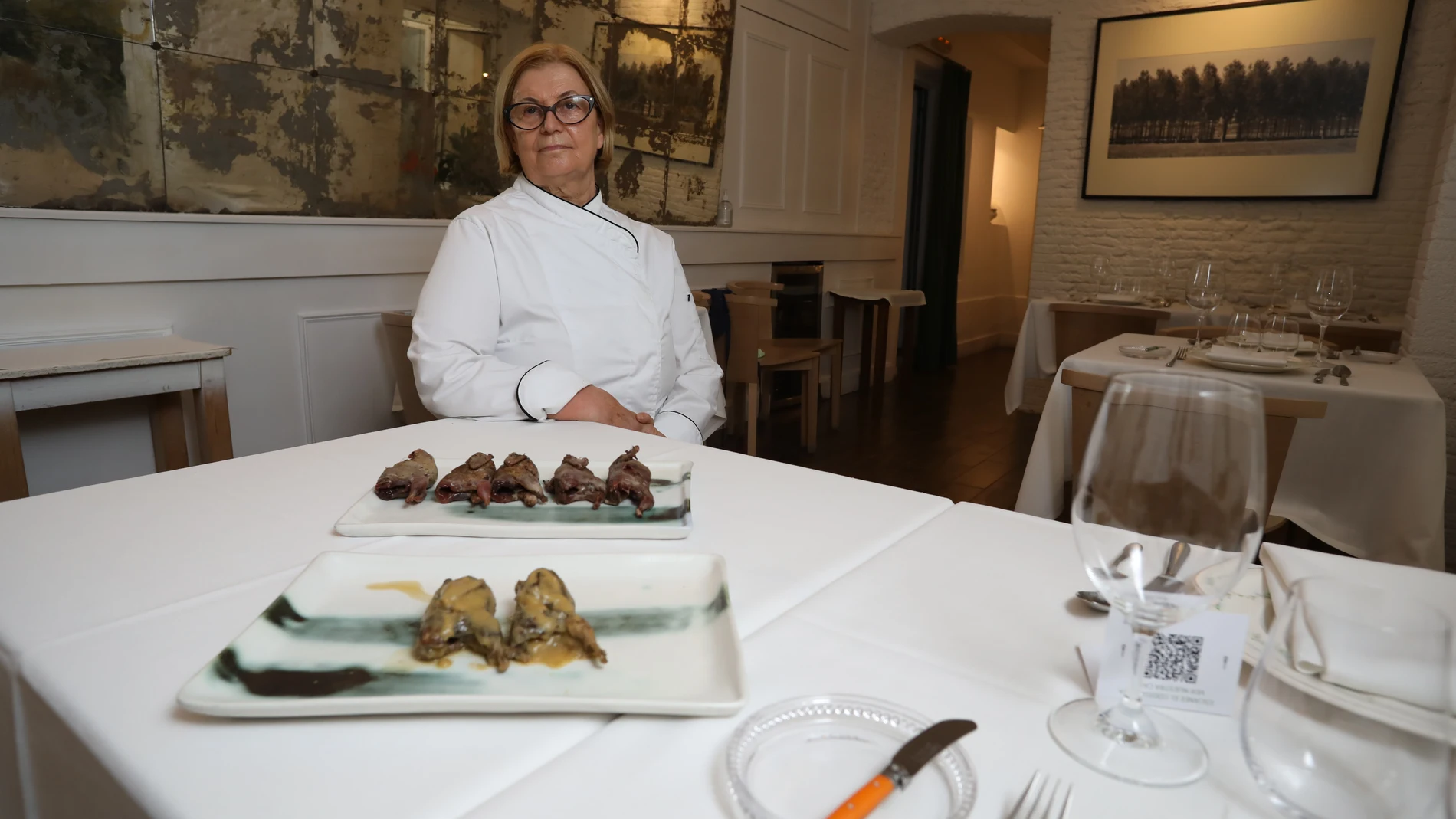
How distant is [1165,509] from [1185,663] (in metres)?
0.14

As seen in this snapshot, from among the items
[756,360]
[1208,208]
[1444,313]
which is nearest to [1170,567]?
[1444,313]

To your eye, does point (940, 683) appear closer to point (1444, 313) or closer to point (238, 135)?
point (238, 135)

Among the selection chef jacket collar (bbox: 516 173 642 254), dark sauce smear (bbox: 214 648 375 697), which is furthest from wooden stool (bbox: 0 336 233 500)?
dark sauce smear (bbox: 214 648 375 697)

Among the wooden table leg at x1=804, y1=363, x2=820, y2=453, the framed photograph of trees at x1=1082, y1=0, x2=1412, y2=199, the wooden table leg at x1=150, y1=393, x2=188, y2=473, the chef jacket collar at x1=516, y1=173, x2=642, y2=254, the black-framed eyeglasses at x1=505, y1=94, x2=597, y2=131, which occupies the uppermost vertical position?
the framed photograph of trees at x1=1082, y1=0, x2=1412, y2=199

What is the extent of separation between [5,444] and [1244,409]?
248 centimetres

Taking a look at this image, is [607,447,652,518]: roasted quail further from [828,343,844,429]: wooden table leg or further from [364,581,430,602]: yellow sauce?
[828,343,844,429]: wooden table leg

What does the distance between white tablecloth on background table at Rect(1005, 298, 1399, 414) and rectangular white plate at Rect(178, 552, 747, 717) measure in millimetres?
4140

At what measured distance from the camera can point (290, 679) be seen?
1.88 feet

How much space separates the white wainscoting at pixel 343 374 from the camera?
3137mm

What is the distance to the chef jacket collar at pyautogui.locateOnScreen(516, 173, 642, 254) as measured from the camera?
1.89m

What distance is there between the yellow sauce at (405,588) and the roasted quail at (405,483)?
23cm

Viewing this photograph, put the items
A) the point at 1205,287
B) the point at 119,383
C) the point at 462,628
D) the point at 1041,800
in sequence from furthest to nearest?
the point at 1205,287 < the point at 119,383 < the point at 462,628 < the point at 1041,800

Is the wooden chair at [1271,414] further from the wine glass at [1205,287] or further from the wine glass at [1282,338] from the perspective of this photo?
the wine glass at [1205,287]

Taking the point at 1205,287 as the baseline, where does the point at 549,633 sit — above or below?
below
